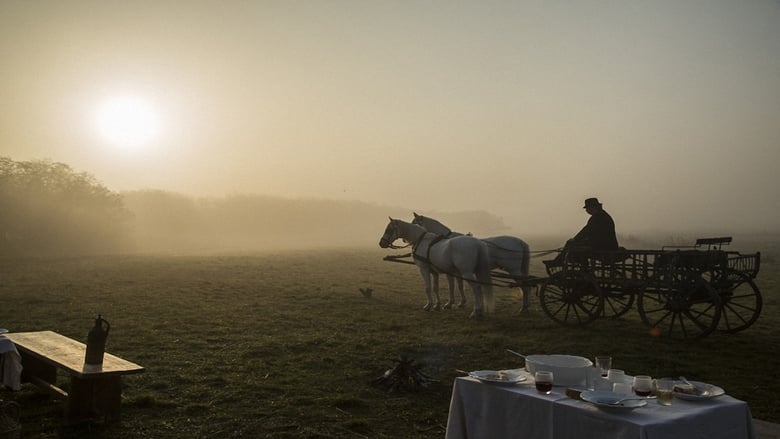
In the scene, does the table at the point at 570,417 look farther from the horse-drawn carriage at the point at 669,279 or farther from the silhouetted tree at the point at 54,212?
the silhouetted tree at the point at 54,212

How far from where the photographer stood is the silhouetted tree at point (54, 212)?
43.0m

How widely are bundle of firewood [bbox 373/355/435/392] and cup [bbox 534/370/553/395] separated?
3836 mm

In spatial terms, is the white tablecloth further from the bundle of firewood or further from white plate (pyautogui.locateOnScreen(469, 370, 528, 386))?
white plate (pyautogui.locateOnScreen(469, 370, 528, 386))

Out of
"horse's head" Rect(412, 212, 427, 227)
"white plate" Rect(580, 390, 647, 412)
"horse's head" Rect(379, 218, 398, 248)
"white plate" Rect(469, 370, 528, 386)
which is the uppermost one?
"horse's head" Rect(412, 212, 427, 227)

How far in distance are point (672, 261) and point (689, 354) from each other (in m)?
1.60

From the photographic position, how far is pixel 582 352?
9648 mm

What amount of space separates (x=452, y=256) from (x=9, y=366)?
1008 centimetres

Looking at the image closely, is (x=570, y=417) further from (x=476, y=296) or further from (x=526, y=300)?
(x=526, y=300)

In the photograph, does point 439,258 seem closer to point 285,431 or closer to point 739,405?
point 285,431

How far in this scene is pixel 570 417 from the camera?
3324 millimetres

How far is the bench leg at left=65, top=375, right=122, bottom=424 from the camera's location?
223 inches

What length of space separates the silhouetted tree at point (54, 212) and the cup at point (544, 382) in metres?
47.9

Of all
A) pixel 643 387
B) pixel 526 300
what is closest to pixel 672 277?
pixel 526 300

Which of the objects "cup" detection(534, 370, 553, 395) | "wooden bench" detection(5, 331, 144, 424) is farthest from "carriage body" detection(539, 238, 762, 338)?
"wooden bench" detection(5, 331, 144, 424)
